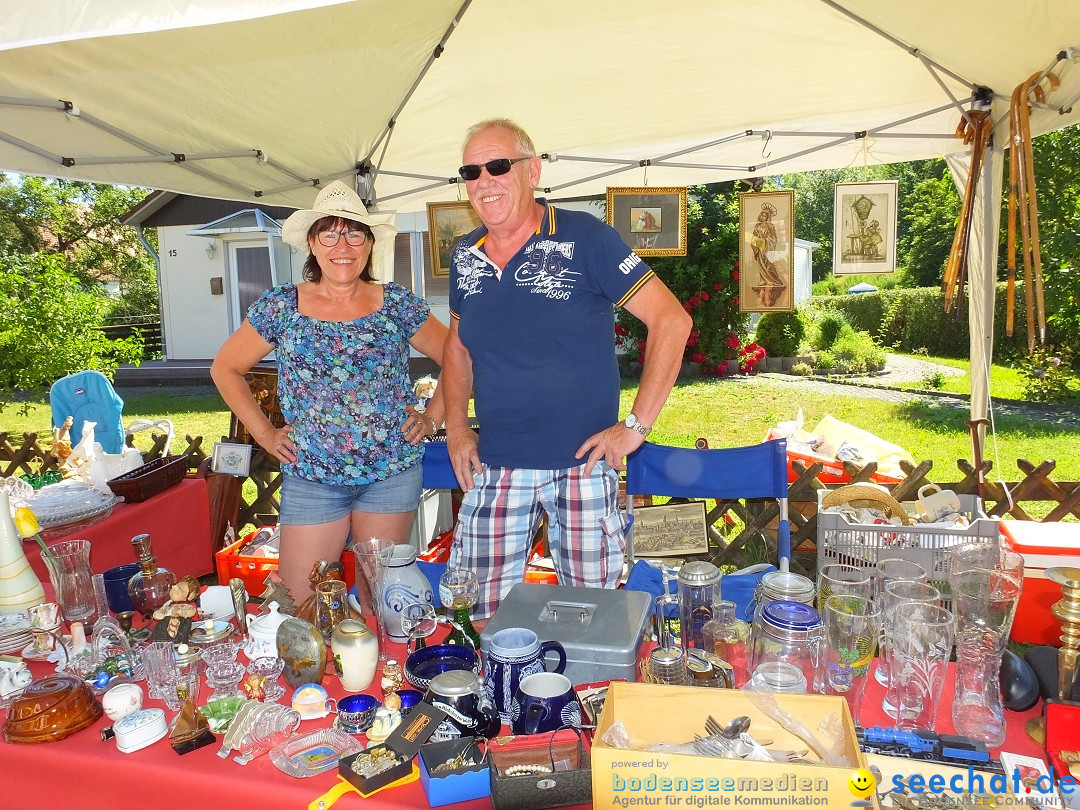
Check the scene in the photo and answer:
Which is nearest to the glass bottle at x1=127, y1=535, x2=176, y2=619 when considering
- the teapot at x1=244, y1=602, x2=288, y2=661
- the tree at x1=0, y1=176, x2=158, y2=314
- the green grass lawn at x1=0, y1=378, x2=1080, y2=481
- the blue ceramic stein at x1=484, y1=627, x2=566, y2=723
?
the teapot at x1=244, y1=602, x2=288, y2=661

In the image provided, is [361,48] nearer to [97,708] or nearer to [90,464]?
[90,464]

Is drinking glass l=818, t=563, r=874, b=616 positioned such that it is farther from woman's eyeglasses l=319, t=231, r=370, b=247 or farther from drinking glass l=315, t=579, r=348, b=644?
woman's eyeglasses l=319, t=231, r=370, b=247

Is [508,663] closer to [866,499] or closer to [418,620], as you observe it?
[418,620]

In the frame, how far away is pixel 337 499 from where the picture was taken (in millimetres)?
2484

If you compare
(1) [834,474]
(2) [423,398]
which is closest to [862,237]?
(1) [834,474]

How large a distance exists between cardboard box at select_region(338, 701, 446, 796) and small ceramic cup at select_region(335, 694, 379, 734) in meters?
0.09

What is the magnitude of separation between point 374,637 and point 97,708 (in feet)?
1.84

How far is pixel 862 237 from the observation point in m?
4.28

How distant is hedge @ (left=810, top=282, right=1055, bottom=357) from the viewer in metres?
14.7

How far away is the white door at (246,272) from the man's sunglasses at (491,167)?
13.2 metres

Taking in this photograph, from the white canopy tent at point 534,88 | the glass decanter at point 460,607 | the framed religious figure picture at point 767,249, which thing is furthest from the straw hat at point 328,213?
the framed religious figure picture at point 767,249

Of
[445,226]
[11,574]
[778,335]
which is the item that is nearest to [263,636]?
[11,574]

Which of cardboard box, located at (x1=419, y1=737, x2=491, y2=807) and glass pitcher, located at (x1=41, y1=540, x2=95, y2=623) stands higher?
glass pitcher, located at (x1=41, y1=540, x2=95, y2=623)

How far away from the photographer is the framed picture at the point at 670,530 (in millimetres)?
3525
